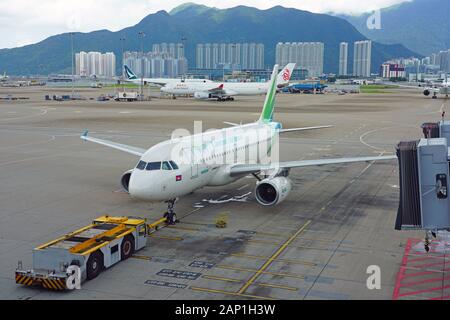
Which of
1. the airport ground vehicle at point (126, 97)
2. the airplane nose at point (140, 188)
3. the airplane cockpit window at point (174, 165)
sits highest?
the airport ground vehicle at point (126, 97)

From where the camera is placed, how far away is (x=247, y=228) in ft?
91.1

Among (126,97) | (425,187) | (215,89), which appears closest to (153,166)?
(425,187)

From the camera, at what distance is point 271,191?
100ft

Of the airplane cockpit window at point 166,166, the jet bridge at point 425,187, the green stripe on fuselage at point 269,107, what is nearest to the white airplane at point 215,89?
the green stripe on fuselage at point 269,107

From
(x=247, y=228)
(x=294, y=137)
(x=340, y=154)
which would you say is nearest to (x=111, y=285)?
(x=247, y=228)

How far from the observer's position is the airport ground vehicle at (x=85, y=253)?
19250 millimetres

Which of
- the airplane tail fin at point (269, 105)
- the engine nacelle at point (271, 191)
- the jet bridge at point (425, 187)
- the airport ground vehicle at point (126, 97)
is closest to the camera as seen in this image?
the jet bridge at point (425, 187)

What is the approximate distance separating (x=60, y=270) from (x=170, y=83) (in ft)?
465

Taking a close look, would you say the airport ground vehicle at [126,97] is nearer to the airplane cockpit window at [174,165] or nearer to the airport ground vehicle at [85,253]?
the airplane cockpit window at [174,165]

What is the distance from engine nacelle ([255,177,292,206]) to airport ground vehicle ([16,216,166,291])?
893 cm

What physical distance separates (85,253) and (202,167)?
11.2 m

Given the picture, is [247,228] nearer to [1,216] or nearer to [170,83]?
[1,216]

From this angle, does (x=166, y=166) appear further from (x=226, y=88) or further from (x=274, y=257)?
(x=226, y=88)

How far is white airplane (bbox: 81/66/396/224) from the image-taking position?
1030 inches
